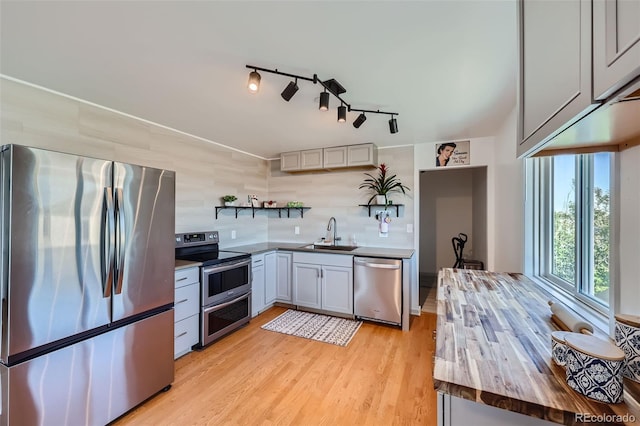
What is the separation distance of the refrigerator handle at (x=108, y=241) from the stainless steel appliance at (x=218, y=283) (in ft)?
3.31

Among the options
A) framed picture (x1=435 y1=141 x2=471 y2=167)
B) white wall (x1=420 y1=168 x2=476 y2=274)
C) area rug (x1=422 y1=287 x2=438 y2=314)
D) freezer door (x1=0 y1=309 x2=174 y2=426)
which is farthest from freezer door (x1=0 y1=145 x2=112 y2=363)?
white wall (x1=420 y1=168 x2=476 y2=274)

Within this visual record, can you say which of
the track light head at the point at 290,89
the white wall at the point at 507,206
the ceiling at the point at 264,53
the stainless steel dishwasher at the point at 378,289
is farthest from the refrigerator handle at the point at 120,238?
the white wall at the point at 507,206

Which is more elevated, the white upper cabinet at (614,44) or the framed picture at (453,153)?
the framed picture at (453,153)

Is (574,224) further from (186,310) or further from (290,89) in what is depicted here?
(186,310)

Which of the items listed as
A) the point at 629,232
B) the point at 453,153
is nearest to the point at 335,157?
the point at 453,153

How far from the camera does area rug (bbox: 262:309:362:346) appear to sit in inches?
119

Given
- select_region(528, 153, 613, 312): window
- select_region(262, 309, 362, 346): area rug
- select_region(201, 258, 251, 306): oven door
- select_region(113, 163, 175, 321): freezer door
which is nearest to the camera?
select_region(528, 153, 613, 312): window

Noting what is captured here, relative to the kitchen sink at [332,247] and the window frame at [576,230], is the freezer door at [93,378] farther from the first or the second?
the window frame at [576,230]

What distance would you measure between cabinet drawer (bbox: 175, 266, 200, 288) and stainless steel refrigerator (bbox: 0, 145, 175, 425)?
388 millimetres

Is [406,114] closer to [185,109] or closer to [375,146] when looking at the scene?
[375,146]

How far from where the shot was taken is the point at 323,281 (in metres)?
3.62

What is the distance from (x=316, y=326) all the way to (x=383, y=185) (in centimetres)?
212

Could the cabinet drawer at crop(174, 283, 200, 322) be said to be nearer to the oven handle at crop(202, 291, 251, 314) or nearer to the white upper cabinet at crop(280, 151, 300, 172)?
the oven handle at crop(202, 291, 251, 314)

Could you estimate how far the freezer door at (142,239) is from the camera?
1.78m
